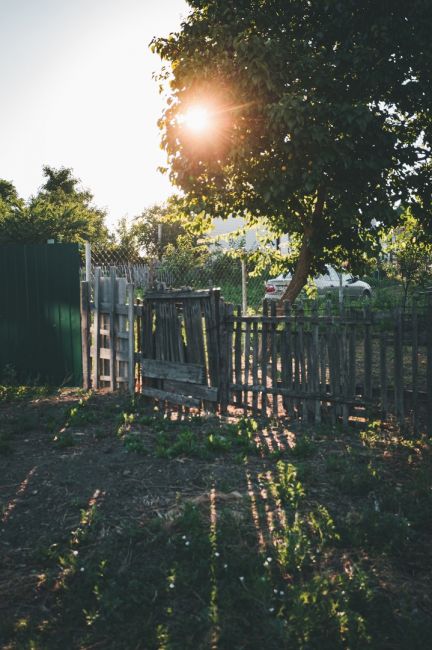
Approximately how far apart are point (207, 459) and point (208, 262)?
583 inches

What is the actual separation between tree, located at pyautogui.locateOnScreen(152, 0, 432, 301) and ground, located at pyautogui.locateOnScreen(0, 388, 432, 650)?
340 centimetres

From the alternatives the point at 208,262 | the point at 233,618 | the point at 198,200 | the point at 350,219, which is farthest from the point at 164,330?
the point at 208,262

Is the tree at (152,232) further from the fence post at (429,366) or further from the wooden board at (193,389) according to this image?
the fence post at (429,366)

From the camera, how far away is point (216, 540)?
330 centimetres

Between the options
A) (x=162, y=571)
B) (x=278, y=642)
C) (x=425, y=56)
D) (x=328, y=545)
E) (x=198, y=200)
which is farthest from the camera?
(x=198, y=200)

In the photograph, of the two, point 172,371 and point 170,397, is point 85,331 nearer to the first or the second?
point 172,371

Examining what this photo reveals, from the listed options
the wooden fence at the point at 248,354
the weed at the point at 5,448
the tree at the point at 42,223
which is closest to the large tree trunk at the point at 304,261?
the wooden fence at the point at 248,354

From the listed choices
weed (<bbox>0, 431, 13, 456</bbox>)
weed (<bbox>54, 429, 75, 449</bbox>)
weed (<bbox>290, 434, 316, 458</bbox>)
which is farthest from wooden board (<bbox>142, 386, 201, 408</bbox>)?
weed (<bbox>0, 431, 13, 456</bbox>)

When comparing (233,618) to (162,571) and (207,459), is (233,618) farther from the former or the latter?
(207,459)

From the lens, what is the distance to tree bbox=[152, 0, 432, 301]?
645cm

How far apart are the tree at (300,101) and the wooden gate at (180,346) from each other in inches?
67.3

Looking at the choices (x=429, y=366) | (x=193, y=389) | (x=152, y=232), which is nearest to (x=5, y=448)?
(x=193, y=389)

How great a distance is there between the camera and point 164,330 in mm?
6965

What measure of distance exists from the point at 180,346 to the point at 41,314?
8.89ft
